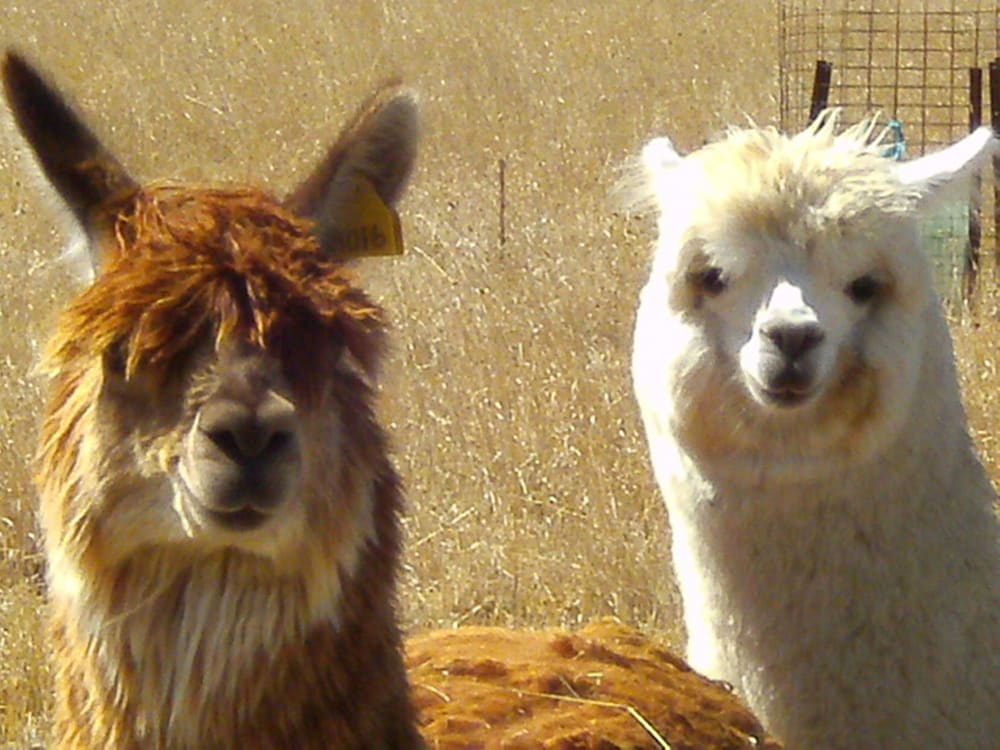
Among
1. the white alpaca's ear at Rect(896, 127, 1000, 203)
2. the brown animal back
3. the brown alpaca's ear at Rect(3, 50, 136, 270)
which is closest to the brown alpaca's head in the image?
the brown alpaca's ear at Rect(3, 50, 136, 270)

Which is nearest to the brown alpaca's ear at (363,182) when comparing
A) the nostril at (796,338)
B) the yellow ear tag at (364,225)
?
the yellow ear tag at (364,225)

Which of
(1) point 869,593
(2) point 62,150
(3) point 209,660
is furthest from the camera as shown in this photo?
(1) point 869,593

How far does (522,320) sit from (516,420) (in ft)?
4.59

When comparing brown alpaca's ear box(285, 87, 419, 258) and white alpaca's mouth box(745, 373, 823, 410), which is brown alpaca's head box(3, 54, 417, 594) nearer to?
brown alpaca's ear box(285, 87, 419, 258)

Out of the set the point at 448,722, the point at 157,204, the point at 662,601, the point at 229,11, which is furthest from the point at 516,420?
the point at 229,11

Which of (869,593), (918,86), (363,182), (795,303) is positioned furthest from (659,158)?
(918,86)

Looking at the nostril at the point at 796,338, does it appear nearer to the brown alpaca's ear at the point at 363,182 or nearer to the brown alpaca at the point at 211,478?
the brown alpaca's ear at the point at 363,182

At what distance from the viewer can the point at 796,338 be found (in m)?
3.46

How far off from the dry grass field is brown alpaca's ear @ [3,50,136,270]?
0.09 metres

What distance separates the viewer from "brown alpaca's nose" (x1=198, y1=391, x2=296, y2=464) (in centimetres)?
215

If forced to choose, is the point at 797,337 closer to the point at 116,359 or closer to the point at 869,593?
the point at 869,593

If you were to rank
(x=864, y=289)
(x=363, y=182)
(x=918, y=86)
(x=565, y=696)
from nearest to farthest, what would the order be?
(x=363, y=182) → (x=565, y=696) → (x=864, y=289) → (x=918, y=86)

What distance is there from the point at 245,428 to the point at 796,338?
1617mm

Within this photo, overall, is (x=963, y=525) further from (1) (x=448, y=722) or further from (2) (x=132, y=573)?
(2) (x=132, y=573)
